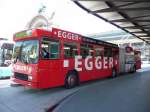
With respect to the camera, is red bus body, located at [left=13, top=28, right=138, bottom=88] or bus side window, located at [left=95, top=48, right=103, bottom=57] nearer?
red bus body, located at [left=13, top=28, right=138, bottom=88]

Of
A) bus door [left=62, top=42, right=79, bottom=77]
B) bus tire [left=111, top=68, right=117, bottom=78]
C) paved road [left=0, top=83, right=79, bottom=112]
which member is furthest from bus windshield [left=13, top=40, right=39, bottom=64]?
bus tire [left=111, top=68, right=117, bottom=78]

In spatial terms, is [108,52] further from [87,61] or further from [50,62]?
[50,62]

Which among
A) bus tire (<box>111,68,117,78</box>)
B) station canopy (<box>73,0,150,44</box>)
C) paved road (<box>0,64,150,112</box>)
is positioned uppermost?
station canopy (<box>73,0,150,44</box>)

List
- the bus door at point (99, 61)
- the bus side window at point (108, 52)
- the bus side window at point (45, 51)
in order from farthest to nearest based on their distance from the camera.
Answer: the bus side window at point (108, 52)
the bus door at point (99, 61)
the bus side window at point (45, 51)

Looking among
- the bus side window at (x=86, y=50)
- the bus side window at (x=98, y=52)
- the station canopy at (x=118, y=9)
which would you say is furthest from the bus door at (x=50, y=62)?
the bus side window at (x=98, y=52)

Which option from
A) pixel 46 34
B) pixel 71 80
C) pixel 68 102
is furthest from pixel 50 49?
pixel 68 102

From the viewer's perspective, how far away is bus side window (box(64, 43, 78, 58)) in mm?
12305

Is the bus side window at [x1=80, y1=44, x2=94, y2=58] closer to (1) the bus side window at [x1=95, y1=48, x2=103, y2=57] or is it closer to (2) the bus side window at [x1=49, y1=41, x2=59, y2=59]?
(1) the bus side window at [x1=95, y1=48, x2=103, y2=57]

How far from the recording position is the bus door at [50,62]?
10.7 metres

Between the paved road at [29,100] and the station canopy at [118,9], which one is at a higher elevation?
the station canopy at [118,9]

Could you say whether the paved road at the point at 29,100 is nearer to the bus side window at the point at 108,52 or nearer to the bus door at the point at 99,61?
the bus door at the point at 99,61

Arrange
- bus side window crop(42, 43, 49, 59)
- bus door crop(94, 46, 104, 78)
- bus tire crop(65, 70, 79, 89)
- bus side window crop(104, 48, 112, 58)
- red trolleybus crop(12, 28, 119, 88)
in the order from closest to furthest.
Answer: red trolleybus crop(12, 28, 119, 88) < bus side window crop(42, 43, 49, 59) < bus tire crop(65, 70, 79, 89) < bus door crop(94, 46, 104, 78) < bus side window crop(104, 48, 112, 58)

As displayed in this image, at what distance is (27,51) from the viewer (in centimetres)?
1101

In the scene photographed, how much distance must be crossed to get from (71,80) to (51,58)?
6.73 ft
